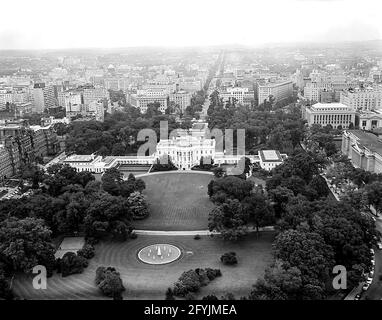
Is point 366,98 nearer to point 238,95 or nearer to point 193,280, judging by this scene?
point 238,95

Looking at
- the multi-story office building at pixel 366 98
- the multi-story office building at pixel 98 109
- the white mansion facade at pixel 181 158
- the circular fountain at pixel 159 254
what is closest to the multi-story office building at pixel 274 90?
the multi-story office building at pixel 366 98

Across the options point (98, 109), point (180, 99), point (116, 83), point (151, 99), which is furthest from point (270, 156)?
point (116, 83)

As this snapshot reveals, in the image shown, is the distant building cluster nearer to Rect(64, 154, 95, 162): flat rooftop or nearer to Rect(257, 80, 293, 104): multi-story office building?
Rect(64, 154, 95, 162): flat rooftop

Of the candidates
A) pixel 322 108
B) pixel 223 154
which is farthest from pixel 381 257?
pixel 322 108
